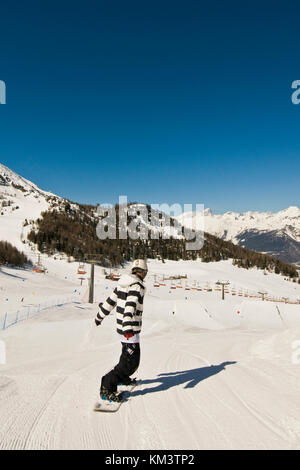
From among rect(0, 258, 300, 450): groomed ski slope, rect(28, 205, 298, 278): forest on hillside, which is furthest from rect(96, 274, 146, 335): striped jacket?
rect(28, 205, 298, 278): forest on hillside

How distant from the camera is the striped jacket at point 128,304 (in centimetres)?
413

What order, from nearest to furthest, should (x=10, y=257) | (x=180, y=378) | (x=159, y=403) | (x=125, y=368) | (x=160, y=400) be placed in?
1. (x=159, y=403)
2. (x=160, y=400)
3. (x=125, y=368)
4. (x=180, y=378)
5. (x=10, y=257)

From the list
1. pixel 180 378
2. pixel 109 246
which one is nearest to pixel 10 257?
pixel 180 378

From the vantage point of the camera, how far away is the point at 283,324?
27172 millimetres

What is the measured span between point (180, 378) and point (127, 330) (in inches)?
77.4

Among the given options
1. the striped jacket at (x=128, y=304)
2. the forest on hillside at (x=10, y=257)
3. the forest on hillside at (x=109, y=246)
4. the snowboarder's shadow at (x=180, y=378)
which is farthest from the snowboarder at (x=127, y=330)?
the forest on hillside at (x=10, y=257)

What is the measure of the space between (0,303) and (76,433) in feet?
50.9

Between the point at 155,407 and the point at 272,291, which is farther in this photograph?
the point at 272,291

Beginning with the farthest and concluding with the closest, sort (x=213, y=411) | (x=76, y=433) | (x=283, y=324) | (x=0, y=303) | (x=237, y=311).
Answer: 1. (x=237, y=311)
2. (x=283, y=324)
3. (x=0, y=303)
4. (x=213, y=411)
5. (x=76, y=433)

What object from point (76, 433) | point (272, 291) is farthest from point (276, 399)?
point (272, 291)

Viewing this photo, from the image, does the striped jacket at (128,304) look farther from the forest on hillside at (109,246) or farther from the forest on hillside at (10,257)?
the forest on hillside at (10,257)

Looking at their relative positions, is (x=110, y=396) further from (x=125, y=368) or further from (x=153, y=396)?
(x=153, y=396)

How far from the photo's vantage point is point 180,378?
5.20 metres

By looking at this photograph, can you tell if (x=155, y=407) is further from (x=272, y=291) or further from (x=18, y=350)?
(x=272, y=291)
